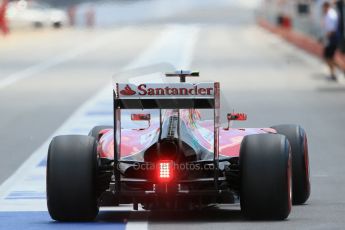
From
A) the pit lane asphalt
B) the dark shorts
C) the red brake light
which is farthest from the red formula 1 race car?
the dark shorts

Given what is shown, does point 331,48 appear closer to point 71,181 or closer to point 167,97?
point 167,97

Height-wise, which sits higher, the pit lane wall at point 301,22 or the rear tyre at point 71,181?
the rear tyre at point 71,181

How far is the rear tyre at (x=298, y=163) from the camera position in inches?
487

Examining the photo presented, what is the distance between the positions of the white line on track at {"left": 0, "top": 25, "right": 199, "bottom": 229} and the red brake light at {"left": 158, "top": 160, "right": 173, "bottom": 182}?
375 millimetres

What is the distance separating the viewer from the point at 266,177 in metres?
11.1

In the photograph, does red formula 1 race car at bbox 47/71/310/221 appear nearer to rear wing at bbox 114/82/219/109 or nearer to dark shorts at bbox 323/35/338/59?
rear wing at bbox 114/82/219/109

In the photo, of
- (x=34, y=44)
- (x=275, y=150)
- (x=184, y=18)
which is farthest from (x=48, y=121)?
(x=184, y=18)

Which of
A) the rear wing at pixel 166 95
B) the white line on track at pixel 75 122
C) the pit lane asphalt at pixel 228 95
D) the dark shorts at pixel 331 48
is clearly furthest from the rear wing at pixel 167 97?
the dark shorts at pixel 331 48

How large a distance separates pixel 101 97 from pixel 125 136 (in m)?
17.3

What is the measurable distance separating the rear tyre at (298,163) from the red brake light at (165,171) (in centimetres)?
147

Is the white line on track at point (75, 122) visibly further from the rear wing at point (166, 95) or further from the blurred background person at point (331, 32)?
the blurred background person at point (331, 32)

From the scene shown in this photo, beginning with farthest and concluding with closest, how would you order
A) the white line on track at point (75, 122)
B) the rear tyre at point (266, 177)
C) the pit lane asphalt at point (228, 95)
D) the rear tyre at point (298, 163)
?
the white line on track at point (75, 122) < the rear tyre at point (298, 163) < the pit lane asphalt at point (228, 95) < the rear tyre at point (266, 177)

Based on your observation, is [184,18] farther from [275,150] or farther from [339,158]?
[275,150]

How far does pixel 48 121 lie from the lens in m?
23.4
